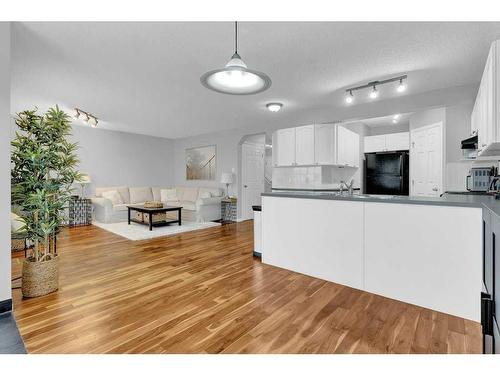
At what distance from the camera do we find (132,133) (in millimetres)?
7516

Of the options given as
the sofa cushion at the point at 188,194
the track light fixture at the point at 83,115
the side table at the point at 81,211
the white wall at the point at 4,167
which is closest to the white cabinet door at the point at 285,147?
the sofa cushion at the point at 188,194

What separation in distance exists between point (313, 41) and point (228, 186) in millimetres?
5058

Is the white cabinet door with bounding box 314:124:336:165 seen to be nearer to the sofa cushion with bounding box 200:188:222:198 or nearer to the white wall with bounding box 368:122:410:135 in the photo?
the white wall with bounding box 368:122:410:135

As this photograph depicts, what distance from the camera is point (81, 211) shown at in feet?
20.5

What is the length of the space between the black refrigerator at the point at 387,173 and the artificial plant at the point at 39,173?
19.1 feet

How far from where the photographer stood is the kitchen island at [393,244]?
1.96m

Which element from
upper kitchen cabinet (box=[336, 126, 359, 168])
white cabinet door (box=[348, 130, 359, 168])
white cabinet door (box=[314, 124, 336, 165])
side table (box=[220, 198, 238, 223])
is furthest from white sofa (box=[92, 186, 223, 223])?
white cabinet door (box=[348, 130, 359, 168])

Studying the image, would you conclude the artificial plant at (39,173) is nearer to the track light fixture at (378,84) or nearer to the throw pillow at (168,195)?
the track light fixture at (378,84)

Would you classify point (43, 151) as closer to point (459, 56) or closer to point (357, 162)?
point (459, 56)

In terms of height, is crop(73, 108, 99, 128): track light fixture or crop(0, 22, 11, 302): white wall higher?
crop(73, 108, 99, 128): track light fixture

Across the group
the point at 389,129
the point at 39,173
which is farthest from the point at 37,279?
the point at 389,129

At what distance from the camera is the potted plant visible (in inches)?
91.3

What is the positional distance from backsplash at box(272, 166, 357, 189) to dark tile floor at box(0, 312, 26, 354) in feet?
15.4
